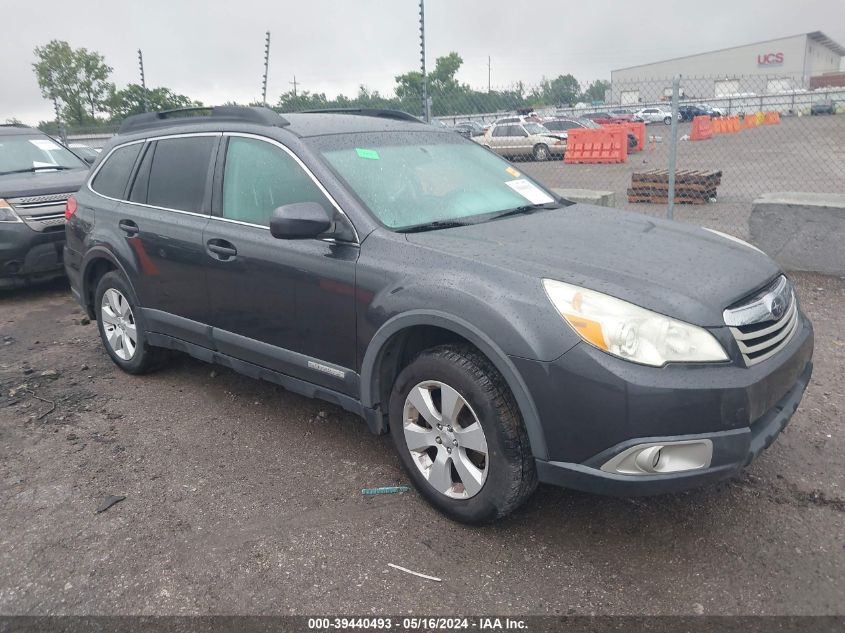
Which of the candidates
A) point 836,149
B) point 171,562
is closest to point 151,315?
point 171,562

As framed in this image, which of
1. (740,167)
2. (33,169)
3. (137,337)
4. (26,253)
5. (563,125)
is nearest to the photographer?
(137,337)

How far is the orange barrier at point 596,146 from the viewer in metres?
22.1

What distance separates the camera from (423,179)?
370 centimetres

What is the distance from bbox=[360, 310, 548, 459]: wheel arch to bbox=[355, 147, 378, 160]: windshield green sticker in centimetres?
108

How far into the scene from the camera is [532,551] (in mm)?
2867

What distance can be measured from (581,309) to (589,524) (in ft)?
3.47

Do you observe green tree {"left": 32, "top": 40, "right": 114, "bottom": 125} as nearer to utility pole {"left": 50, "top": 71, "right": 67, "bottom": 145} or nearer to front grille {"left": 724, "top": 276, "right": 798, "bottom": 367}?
utility pole {"left": 50, "top": 71, "right": 67, "bottom": 145}

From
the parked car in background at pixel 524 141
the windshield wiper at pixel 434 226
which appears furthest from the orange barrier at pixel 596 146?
the windshield wiper at pixel 434 226

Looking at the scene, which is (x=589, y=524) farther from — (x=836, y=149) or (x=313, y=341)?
(x=836, y=149)

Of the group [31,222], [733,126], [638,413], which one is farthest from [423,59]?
[733,126]

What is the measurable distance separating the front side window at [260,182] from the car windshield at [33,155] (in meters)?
5.54

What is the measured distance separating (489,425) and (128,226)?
119 inches

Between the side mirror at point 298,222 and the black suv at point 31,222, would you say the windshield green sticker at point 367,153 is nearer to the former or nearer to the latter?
the side mirror at point 298,222

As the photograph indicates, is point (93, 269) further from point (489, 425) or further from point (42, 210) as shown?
point (489, 425)
